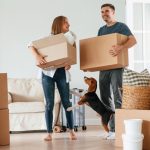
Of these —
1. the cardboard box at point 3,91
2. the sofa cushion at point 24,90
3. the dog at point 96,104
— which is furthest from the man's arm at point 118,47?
the sofa cushion at point 24,90

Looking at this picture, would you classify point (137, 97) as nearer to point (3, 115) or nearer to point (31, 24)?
point (3, 115)

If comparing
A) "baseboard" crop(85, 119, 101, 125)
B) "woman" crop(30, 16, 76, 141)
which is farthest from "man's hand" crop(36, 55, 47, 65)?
"baseboard" crop(85, 119, 101, 125)

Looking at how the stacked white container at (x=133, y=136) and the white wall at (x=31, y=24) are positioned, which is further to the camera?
the white wall at (x=31, y=24)

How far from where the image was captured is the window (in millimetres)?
5387

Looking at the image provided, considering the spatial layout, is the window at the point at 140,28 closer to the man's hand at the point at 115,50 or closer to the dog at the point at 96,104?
the dog at the point at 96,104

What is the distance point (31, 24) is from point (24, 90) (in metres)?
1.11

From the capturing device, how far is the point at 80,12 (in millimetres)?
5457

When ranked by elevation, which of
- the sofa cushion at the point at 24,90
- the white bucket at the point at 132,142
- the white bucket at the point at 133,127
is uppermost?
the sofa cushion at the point at 24,90

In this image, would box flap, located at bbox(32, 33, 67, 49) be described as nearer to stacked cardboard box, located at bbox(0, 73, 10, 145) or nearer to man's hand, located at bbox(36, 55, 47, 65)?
man's hand, located at bbox(36, 55, 47, 65)

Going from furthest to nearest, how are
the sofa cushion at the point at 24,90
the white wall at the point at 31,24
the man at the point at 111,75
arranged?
the white wall at the point at 31,24 → the sofa cushion at the point at 24,90 → the man at the point at 111,75

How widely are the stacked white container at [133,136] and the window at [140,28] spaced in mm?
2979

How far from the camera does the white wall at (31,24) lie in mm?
5316

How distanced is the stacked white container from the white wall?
2.91 meters

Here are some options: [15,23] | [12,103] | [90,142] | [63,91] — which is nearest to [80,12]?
[15,23]
